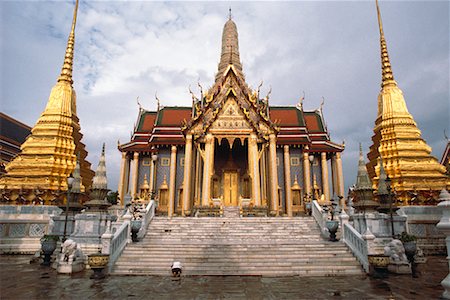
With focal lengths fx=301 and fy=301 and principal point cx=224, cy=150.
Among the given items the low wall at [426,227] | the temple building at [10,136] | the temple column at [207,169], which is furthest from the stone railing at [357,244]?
the temple building at [10,136]

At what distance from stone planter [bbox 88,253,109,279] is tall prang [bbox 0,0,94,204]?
10.1m

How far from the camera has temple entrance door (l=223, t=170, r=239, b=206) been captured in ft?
70.8

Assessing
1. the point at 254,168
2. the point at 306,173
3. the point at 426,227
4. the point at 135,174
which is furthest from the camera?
the point at 135,174

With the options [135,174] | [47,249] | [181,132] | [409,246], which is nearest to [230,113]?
[181,132]

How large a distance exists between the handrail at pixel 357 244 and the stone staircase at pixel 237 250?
8.7 inches

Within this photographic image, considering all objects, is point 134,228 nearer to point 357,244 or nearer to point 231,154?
point 357,244

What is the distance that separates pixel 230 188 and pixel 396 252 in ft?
43.5

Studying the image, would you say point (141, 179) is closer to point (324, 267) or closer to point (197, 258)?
point (197, 258)

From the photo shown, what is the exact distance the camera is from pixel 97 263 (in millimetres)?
8672

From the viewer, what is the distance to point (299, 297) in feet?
21.1

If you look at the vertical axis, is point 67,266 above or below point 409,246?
below

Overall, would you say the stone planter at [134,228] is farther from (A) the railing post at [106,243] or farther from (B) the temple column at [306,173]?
(B) the temple column at [306,173]

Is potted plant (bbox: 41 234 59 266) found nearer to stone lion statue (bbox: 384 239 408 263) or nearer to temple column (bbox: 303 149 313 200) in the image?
stone lion statue (bbox: 384 239 408 263)

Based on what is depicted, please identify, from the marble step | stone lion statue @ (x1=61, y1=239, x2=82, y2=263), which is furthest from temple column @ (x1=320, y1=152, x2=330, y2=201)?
stone lion statue @ (x1=61, y1=239, x2=82, y2=263)
